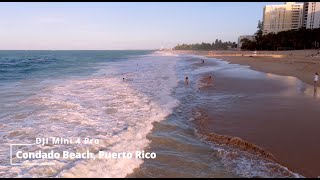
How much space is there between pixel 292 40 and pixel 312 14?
53425mm

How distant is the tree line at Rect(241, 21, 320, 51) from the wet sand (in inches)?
2838

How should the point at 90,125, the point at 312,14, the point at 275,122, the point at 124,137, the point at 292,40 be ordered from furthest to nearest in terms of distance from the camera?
the point at 312,14, the point at 292,40, the point at 275,122, the point at 90,125, the point at 124,137

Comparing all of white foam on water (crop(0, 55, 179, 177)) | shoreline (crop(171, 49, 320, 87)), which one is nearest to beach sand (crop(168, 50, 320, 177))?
white foam on water (crop(0, 55, 179, 177))

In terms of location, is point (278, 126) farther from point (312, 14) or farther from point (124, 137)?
point (312, 14)

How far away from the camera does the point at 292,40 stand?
8494 centimetres

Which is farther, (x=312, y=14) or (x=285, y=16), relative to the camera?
(x=285, y=16)

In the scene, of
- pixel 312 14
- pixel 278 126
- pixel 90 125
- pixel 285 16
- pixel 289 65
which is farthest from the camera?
pixel 285 16

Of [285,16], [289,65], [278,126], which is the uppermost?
[285,16]

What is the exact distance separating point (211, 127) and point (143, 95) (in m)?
6.88

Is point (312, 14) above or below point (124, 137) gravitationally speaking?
above

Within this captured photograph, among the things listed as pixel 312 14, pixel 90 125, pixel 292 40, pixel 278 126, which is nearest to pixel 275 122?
pixel 278 126

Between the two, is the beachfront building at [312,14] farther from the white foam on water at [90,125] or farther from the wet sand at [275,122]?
the white foam on water at [90,125]

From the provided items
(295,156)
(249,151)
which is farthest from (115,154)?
(295,156)

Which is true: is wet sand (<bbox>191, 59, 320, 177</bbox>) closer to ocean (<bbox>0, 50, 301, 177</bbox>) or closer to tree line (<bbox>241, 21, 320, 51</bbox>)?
ocean (<bbox>0, 50, 301, 177</bbox>)
